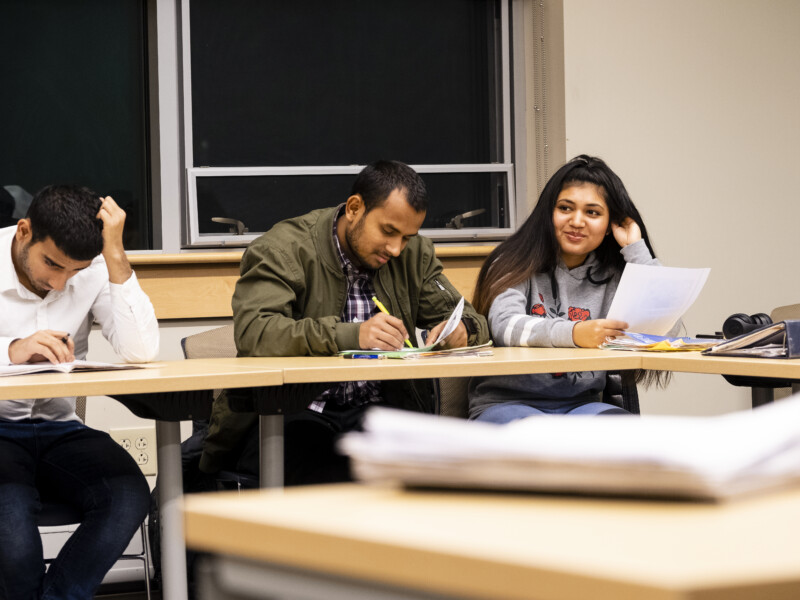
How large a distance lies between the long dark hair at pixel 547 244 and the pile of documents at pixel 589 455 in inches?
86.3

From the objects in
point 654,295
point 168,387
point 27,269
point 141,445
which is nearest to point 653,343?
point 654,295

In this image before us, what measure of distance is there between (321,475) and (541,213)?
0.96m

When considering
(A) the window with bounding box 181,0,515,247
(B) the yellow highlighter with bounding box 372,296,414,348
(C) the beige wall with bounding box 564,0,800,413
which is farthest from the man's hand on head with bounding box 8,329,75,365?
(C) the beige wall with bounding box 564,0,800,413

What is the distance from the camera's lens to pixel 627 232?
2869mm

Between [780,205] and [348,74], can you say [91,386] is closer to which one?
[348,74]

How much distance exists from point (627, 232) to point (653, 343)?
0.50 meters

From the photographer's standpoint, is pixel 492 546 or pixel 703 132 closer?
pixel 492 546

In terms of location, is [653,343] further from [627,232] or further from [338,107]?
[338,107]

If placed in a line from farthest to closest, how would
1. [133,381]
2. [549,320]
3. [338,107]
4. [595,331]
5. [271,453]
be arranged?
1. [338,107]
2. [549,320]
3. [595,331]
4. [271,453]
5. [133,381]

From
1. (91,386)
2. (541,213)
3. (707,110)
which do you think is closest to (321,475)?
(91,386)

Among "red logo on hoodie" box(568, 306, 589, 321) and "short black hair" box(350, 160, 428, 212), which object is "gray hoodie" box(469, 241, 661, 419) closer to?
"red logo on hoodie" box(568, 306, 589, 321)

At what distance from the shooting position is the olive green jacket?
246cm

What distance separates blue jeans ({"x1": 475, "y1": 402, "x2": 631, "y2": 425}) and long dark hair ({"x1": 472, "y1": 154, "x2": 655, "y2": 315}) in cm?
41

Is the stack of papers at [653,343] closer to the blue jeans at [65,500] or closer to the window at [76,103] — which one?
the blue jeans at [65,500]
